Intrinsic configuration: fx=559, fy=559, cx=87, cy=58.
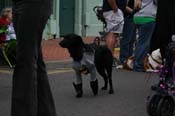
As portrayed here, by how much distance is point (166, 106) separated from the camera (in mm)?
5625

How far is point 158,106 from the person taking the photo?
5.54 meters

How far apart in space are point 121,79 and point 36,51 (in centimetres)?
469

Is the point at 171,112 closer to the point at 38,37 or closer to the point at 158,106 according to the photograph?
the point at 158,106

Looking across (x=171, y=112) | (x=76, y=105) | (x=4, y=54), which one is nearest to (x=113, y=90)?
(x=76, y=105)

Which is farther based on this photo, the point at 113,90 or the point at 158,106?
the point at 113,90

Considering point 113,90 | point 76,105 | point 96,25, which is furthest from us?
→ point 96,25

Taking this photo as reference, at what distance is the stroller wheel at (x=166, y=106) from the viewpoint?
218 inches

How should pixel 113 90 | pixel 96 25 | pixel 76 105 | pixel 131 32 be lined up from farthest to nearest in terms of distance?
pixel 96 25 < pixel 131 32 < pixel 113 90 < pixel 76 105

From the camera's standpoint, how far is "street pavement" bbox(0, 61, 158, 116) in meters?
6.35

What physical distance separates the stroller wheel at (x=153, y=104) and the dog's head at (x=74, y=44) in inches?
62.6

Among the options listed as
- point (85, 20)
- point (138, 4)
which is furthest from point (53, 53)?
point (85, 20)

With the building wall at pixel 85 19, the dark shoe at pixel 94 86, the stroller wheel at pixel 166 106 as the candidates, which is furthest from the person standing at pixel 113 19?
the building wall at pixel 85 19

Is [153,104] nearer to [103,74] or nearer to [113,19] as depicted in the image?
[103,74]

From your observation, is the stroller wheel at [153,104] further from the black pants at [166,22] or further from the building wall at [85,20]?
the building wall at [85,20]
